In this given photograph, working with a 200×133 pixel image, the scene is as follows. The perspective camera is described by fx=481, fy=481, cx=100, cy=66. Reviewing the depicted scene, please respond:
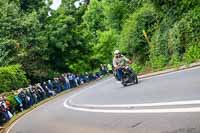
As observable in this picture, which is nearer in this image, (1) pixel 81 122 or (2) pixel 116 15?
(1) pixel 81 122

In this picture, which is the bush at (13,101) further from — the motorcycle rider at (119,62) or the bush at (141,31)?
the motorcycle rider at (119,62)

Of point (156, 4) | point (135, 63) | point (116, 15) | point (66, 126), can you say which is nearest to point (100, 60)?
point (116, 15)

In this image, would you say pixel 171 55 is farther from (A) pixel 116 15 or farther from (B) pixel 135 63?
(A) pixel 116 15

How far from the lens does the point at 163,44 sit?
27.9 meters

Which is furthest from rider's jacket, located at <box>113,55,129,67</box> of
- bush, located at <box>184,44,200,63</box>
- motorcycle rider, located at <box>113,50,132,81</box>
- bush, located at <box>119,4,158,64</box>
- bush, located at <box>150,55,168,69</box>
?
bush, located at <box>119,4,158,64</box>

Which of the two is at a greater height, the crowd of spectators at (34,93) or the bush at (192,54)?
the bush at (192,54)

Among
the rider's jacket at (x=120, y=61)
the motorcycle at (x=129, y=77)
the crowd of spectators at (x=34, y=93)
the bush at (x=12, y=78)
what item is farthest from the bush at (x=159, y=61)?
the bush at (x=12, y=78)

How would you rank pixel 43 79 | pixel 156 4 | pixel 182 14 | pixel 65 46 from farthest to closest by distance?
pixel 65 46, pixel 43 79, pixel 156 4, pixel 182 14

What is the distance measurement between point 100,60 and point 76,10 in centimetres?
815

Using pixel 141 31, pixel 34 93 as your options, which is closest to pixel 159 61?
pixel 141 31

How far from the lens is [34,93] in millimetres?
35375

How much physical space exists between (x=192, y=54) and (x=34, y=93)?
15.4 m

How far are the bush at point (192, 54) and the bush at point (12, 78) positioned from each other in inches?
818

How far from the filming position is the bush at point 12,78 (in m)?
40.5
